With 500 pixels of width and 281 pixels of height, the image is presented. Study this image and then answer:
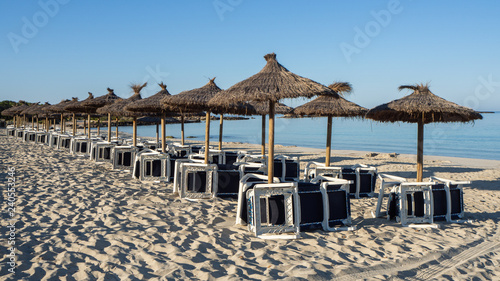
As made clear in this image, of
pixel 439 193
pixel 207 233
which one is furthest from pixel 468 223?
pixel 207 233

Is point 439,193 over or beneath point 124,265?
over

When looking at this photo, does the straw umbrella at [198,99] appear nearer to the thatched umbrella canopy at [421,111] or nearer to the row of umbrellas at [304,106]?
the row of umbrellas at [304,106]

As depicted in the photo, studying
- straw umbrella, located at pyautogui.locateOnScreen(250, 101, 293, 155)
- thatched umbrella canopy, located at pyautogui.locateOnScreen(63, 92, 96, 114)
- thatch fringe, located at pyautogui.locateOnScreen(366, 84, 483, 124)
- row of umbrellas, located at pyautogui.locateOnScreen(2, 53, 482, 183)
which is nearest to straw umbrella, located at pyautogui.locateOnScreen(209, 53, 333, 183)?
row of umbrellas, located at pyautogui.locateOnScreen(2, 53, 482, 183)

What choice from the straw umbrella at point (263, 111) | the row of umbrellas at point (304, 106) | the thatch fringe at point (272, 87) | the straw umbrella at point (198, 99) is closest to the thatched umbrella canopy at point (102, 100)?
the row of umbrellas at point (304, 106)

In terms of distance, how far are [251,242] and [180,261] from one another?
0.84 m

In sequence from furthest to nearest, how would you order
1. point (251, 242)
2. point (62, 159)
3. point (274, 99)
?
point (62, 159), point (274, 99), point (251, 242)

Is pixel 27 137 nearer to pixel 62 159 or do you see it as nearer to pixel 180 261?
pixel 62 159

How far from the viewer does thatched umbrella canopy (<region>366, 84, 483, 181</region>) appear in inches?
205

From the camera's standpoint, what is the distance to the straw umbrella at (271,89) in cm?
436

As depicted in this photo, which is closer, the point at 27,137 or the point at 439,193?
the point at 439,193

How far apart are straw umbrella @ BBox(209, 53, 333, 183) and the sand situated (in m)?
1.17

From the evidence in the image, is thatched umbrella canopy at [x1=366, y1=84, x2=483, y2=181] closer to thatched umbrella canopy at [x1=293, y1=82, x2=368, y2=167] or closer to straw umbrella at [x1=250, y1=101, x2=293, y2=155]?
thatched umbrella canopy at [x1=293, y1=82, x2=368, y2=167]

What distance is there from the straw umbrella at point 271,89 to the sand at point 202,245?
1.17 metres

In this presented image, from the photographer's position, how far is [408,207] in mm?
4574
